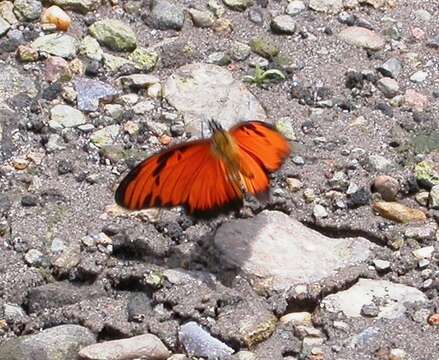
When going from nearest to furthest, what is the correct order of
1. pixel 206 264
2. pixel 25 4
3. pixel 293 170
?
pixel 206 264 < pixel 293 170 < pixel 25 4

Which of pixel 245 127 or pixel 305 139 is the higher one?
pixel 245 127

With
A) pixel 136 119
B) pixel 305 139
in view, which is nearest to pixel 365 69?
pixel 305 139

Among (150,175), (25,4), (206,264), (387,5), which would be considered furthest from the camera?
(387,5)

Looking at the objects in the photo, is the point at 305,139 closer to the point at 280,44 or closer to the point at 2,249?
the point at 280,44

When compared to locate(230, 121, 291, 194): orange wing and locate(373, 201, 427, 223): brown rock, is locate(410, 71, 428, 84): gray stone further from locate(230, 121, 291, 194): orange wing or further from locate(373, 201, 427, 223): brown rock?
locate(230, 121, 291, 194): orange wing

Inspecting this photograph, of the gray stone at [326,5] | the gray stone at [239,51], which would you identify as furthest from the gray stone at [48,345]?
the gray stone at [326,5]

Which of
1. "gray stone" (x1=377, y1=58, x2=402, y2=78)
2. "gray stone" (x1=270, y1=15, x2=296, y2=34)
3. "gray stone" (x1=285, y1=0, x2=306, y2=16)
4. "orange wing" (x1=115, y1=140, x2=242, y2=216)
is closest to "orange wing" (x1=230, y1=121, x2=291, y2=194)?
"orange wing" (x1=115, y1=140, x2=242, y2=216)

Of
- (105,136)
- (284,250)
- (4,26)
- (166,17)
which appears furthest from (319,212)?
(4,26)

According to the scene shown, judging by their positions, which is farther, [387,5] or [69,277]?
[387,5]
